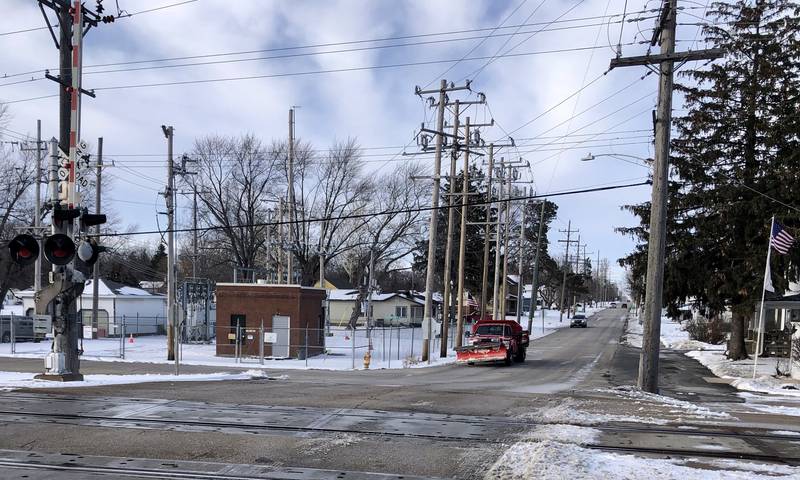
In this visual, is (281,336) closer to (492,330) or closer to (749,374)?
(492,330)

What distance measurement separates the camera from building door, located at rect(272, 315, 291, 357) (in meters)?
33.2

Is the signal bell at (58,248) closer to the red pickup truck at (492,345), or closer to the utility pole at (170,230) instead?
the utility pole at (170,230)

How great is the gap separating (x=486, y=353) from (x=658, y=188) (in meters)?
12.9

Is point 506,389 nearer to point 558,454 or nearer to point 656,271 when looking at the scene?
point 656,271

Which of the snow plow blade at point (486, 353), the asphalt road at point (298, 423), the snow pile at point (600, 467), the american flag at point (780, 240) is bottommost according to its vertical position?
the snow plow blade at point (486, 353)

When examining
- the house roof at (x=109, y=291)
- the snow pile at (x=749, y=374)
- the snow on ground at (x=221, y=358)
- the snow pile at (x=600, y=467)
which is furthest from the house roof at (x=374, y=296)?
the snow pile at (x=600, y=467)

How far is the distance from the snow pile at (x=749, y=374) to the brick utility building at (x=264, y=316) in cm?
1834

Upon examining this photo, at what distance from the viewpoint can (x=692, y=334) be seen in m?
50.9

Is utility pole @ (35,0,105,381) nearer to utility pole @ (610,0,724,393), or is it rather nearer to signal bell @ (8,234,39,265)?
signal bell @ (8,234,39,265)

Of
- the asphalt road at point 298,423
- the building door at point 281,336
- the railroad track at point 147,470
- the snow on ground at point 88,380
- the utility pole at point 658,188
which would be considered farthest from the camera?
the building door at point 281,336

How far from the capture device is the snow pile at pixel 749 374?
734 inches

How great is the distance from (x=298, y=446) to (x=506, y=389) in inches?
372

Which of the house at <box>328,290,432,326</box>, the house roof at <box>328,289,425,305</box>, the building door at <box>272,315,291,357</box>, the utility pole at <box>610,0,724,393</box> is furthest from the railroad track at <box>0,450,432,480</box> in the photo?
the house at <box>328,290,432,326</box>

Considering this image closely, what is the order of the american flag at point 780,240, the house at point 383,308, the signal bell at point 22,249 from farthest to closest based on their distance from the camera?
the house at point 383,308
the american flag at point 780,240
the signal bell at point 22,249
